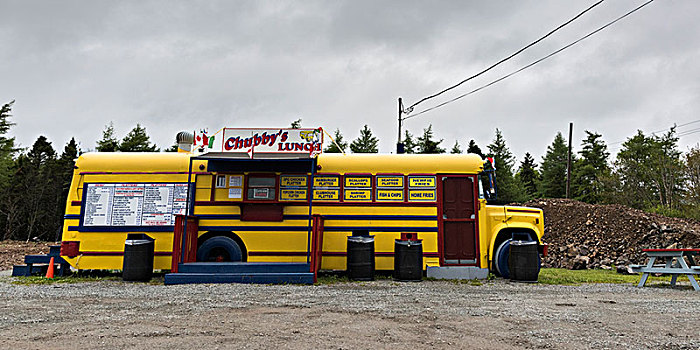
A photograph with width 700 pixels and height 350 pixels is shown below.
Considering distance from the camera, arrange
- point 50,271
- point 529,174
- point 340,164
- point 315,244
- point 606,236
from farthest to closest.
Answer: point 529,174
point 606,236
point 340,164
point 50,271
point 315,244

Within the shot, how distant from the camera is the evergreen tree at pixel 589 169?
48.8 m

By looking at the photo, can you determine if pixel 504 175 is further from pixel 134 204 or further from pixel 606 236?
pixel 134 204

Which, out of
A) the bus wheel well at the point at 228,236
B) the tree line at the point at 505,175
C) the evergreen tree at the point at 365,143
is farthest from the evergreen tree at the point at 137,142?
the bus wheel well at the point at 228,236

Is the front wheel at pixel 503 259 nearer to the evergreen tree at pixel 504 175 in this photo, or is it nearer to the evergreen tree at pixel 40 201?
the evergreen tree at pixel 504 175

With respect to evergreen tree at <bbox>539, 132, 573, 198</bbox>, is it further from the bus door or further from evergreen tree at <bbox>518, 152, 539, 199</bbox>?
the bus door

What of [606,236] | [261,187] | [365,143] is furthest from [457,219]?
[365,143]

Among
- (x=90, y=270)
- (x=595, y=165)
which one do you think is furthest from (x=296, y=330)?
(x=595, y=165)

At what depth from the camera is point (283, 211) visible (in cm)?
1018

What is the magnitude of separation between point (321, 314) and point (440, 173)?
5.63 metres

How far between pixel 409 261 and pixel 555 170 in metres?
51.3

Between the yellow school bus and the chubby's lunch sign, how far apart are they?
0.43 metres

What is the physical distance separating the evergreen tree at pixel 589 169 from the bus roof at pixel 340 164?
43.4 meters

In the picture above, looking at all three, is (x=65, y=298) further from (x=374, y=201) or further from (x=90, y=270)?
(x=374, y=201)

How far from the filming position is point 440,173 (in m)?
10.4
